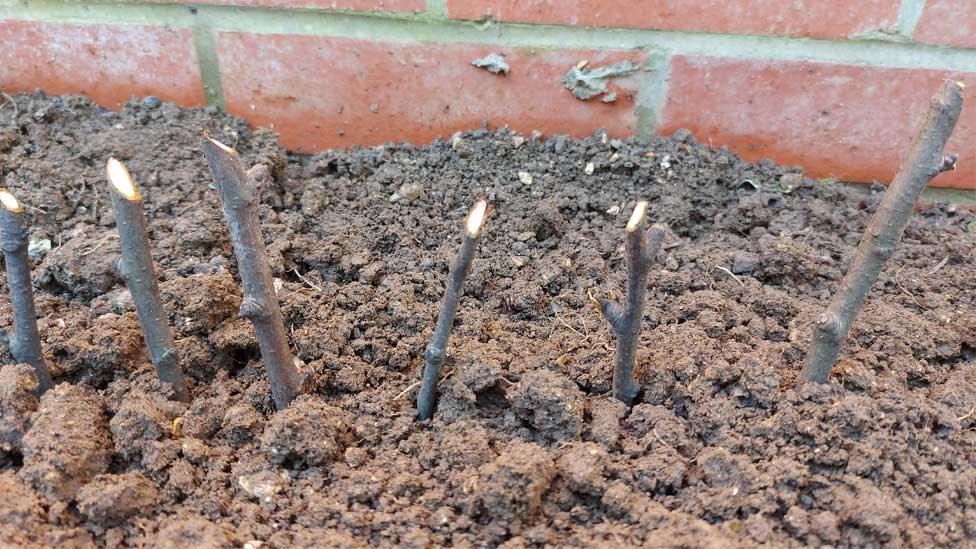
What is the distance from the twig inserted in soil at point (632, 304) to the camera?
56 cm

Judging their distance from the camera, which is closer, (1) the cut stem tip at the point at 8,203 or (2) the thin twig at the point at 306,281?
(1) the cut stem tip at the point at 8,203

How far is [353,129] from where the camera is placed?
1.17 meters

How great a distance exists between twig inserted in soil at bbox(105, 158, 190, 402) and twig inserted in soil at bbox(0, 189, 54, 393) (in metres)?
0.09

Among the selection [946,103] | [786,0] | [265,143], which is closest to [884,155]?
[786,0]

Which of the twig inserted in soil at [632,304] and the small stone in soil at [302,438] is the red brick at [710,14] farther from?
the small stone in soil at [302,438]

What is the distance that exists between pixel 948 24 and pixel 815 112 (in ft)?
0.69

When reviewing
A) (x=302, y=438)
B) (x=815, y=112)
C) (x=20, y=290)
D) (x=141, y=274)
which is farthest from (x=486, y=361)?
(x=815, y=112)

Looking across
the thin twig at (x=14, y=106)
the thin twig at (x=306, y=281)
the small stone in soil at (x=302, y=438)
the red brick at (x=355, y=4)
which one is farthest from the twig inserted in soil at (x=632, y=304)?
the thin twig at (x=14, y=106)

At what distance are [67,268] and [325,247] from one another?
317 millimetres

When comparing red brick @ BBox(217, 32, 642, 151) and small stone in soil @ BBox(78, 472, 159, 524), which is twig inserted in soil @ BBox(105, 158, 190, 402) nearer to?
small stone in soil @ BBox(78, 472, 159, 524)

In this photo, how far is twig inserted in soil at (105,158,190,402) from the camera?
0.59m

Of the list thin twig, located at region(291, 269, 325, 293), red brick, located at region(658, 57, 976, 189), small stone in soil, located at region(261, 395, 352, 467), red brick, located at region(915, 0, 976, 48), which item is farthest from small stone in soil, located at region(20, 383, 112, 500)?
red brick, located at region(915, 0, 976, 48)

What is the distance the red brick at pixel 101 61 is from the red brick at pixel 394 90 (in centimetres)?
8

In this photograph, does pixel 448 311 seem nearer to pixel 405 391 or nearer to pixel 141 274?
pixel 405 391
